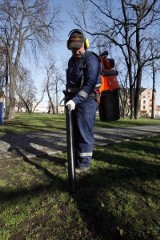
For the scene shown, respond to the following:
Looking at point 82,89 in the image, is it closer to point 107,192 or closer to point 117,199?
point 107,192

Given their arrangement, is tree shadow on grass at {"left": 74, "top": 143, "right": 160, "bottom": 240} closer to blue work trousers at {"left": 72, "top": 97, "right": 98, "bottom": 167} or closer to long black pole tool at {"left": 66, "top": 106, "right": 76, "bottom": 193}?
long black pole tool at {"left": 66, "top": 106, "right": 76, "bottom": 193}

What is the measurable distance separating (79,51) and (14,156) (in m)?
2.27

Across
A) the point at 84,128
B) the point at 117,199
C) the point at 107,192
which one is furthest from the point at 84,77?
the point at 117,199

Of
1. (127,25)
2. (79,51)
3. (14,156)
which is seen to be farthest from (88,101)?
(127,25)

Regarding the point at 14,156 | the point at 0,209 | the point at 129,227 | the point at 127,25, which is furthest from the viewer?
the point at 127,25

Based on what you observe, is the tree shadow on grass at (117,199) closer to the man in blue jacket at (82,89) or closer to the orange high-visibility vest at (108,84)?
the man in blue jacket at (82,89)

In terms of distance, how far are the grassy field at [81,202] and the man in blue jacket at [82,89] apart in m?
0.39

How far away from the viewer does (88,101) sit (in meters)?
3.73

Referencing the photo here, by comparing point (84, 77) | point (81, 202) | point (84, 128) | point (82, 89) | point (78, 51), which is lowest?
point (81, 202)

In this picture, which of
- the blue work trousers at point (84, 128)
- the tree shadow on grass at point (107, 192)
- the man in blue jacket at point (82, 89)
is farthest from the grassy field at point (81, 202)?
the man in blue jacket at point (82, 89)

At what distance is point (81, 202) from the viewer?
9.04 feet

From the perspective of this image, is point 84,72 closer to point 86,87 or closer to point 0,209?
point 86,87

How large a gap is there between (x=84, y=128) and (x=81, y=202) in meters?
1.28

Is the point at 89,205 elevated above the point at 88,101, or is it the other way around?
the point at 88,101
